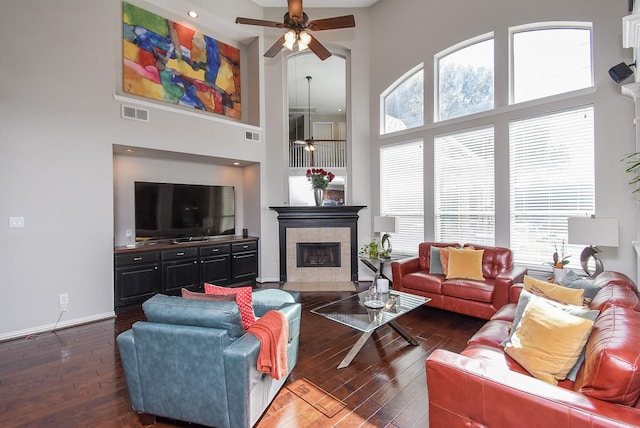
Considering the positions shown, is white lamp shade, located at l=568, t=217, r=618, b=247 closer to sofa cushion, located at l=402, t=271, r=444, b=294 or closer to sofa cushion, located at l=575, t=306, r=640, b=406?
sofa cushion, located at l=402, t=271, r=444, b=294

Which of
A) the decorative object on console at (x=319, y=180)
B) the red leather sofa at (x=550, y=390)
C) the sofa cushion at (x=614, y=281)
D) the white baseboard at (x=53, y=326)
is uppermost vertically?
the decorative object on console at (x=319, y=180)

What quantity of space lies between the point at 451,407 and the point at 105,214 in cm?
459

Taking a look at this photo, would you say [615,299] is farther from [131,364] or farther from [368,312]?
[131,364]

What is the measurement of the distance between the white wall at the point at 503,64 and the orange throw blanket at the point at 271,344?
3.81 m

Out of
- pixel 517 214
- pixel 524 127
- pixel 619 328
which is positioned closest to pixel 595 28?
pixel 524 127

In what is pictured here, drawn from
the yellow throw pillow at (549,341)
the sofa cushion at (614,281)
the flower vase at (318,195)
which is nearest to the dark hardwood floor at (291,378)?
the yellow throw pillow at (549,341)

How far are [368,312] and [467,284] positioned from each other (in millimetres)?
1620

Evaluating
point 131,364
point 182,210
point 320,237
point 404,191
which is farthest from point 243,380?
point 404,191

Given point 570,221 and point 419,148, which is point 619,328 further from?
point 419,148

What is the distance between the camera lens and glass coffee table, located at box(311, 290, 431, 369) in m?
2.73

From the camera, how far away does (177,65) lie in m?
5.22

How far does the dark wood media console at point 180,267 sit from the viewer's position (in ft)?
14.3

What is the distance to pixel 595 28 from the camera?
371 cm

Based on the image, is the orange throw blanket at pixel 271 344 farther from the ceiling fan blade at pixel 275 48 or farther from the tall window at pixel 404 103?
the tall window at pixel 404 103
